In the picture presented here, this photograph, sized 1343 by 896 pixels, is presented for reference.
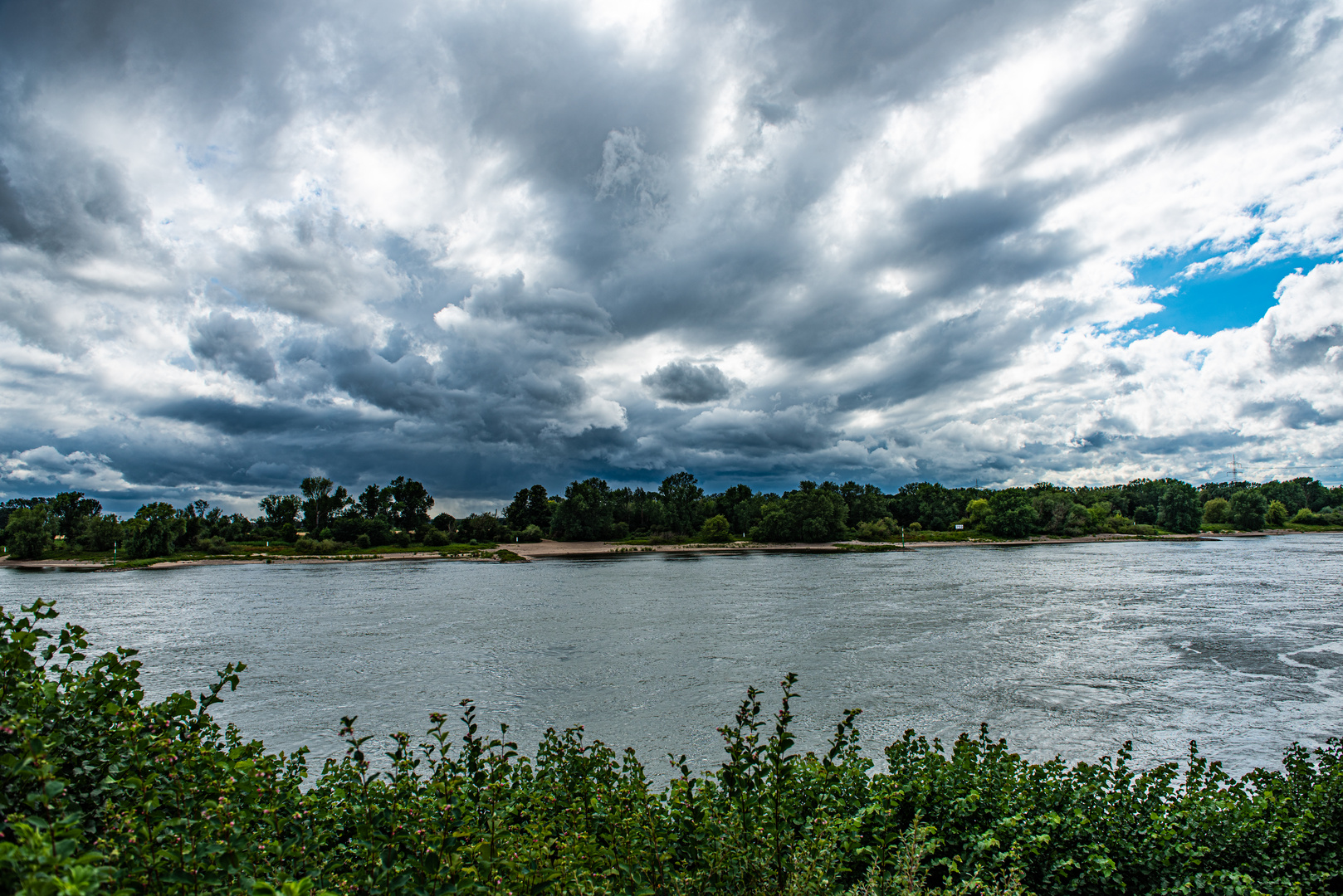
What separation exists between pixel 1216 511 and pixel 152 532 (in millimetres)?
278497

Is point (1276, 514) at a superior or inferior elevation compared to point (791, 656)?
superior

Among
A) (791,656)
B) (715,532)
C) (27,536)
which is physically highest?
(27,536)

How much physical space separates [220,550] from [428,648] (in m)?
122

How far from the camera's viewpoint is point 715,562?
98375 millimetres

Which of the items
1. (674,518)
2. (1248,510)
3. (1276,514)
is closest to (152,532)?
(674,518)

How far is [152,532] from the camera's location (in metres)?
115

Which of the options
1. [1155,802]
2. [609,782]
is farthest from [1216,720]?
[609,782]

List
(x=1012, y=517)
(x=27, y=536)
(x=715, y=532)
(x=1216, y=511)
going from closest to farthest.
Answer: (x=27, y=536) → (x=1012, y=517) → (x=715, y=532) → (x=1216, y=511)

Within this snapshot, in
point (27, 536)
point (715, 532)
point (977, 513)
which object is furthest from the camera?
point (977, 513)

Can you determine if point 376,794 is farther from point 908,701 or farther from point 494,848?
point 908,701

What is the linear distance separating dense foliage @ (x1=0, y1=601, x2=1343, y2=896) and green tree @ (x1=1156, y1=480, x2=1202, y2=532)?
209057 millimetres

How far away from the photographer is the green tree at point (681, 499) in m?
171

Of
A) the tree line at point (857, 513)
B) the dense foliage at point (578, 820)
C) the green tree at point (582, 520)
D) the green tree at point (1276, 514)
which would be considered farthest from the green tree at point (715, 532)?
the green tree at point (1276, 514)

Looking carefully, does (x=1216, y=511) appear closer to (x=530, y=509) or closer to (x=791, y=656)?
(x=530, y=509)
